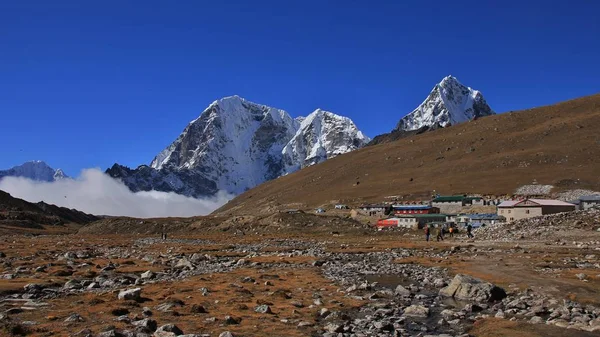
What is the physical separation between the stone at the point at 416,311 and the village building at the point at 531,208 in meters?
80.8

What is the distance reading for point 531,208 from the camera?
9281cm

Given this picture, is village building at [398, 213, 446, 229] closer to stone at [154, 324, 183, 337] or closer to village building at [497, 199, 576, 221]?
village building at [497, 199, 576, 221]

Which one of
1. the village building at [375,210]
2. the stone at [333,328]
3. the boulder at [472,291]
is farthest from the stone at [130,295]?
the village building at [375,210]

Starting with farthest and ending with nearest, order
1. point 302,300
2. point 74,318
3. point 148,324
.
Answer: point 302,300
point 74,318
point 148,324

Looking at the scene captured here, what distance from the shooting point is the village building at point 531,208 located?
90.9 m

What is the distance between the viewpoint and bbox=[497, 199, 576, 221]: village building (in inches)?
3580

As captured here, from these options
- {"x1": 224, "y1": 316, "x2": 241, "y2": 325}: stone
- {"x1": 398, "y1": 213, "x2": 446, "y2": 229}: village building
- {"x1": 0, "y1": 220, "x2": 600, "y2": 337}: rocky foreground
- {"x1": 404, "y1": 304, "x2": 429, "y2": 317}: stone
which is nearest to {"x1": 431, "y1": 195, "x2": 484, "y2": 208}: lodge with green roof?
{"x1": 398, "y1": 213, "x2": 446, "y2": 229}: village building

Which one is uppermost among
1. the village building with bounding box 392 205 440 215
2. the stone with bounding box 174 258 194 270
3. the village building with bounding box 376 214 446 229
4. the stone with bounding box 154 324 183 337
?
the village building with bounding box 392 205 440 215

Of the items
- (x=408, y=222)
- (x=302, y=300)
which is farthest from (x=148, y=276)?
(x=408, y=222)

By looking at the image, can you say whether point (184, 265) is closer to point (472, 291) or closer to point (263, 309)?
point (263, 309)

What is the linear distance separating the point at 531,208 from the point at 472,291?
78650 mm

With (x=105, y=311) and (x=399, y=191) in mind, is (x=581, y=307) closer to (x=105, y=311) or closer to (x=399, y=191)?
(x=105, y=311)

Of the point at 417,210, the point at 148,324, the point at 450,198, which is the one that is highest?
the point at 450,198

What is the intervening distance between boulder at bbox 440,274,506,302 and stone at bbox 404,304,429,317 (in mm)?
4273
